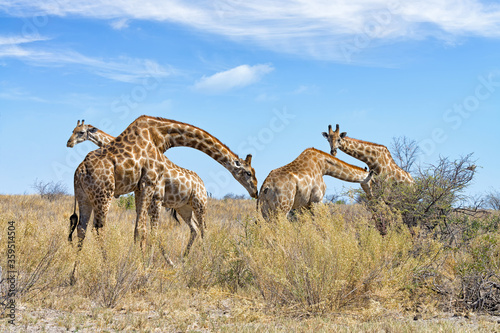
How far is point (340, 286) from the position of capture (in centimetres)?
717

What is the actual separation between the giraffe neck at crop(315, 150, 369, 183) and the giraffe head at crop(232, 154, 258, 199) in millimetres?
2552

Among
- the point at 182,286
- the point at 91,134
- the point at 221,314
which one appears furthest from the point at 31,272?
the point at 91,134

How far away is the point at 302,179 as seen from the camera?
11.9 metres

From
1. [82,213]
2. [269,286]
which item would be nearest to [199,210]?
[82,213]

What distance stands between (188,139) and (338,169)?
13.6 ft

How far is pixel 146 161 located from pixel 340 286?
414cm

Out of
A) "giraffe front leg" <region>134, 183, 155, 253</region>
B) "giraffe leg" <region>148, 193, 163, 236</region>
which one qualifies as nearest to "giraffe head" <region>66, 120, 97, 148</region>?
"giraffe leg" <region>148, 193, 163, 236</region>

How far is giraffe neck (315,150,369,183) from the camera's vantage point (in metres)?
13.0

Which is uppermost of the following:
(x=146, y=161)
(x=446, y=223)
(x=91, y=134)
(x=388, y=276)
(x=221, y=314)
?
(x=91, y=134)

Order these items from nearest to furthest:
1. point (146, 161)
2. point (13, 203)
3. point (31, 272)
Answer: point (31, 272) < point (146, 161) < point (13, 203)

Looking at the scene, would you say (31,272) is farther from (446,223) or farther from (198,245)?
(446,223)

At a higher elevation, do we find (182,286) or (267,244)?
(267,244)

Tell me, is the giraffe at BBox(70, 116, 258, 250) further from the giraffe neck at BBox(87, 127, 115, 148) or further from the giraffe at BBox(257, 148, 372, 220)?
the giraffe neck at BBox(87, 127, 115, 148)

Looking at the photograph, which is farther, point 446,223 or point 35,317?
point 446,223
